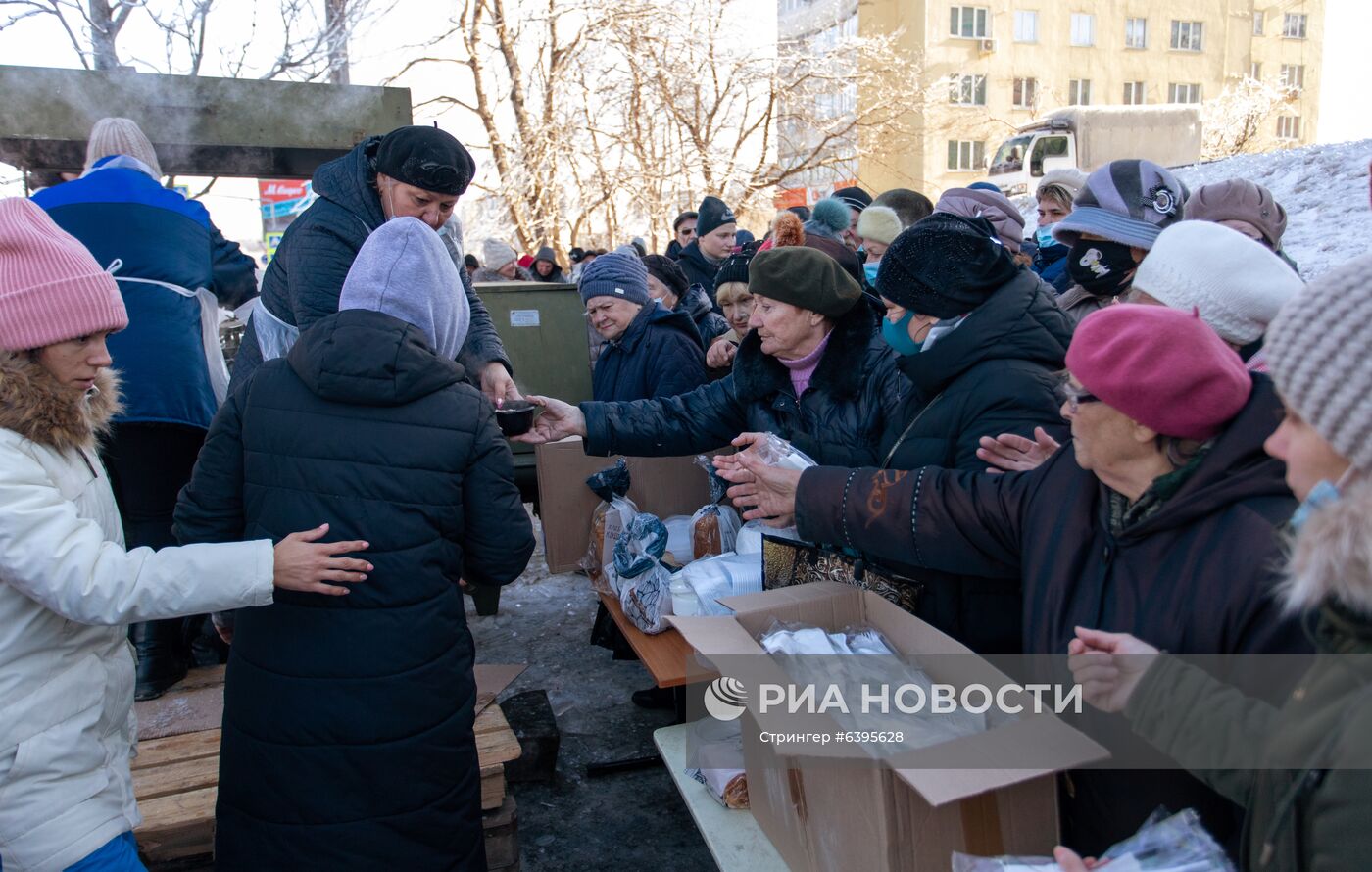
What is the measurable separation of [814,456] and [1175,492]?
1.32 metres

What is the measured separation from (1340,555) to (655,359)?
323 centimetres

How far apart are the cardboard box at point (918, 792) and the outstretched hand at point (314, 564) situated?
2.37 ft

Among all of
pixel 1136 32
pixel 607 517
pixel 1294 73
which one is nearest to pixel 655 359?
pixel 607 517

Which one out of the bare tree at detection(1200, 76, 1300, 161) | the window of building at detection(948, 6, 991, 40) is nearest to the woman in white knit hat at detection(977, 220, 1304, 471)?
the bare tree at detection(1200, 76, 1300, 161)

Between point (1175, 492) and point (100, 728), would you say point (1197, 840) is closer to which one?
point (1175, 492)

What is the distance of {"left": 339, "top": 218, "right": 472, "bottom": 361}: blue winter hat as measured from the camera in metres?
2.05

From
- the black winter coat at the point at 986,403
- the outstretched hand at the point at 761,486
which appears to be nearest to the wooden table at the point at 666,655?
the outstretched hand at the point at 761,486

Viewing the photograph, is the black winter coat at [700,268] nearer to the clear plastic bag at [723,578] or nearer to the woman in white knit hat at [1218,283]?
the clear plastic bag at [723,578]

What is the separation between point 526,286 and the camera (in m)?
5.34

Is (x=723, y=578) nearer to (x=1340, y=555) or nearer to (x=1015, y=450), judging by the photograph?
(x=1015, y=450)

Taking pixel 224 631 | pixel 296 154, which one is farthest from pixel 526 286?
pixel 224 631

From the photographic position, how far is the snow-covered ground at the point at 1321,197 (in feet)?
26.5

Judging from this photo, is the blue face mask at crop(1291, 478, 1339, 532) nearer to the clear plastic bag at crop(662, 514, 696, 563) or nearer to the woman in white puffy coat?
the woman in white puffy coat

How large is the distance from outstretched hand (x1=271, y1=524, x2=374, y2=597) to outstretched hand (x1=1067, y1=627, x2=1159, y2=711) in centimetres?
137
